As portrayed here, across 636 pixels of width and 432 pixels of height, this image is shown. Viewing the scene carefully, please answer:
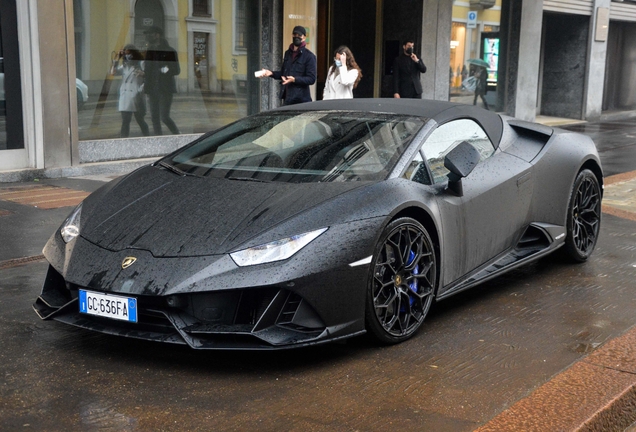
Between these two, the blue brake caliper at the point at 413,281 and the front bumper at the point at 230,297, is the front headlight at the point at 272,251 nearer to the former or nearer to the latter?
the front bumper at the point at 230,297

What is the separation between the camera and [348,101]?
5590 mm

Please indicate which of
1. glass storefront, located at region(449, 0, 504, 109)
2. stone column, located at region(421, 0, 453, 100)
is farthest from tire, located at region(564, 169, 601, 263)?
glass storefront, located at region(449, 0, 504, 109)

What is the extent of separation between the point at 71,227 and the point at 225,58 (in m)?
9.06

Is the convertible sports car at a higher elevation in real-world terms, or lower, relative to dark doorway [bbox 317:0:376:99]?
lower

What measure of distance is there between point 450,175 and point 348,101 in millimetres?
1059

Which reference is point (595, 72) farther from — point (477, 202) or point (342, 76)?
point (477, 202)

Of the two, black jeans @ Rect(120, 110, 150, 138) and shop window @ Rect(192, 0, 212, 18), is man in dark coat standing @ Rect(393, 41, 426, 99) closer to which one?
shop window @ Rect(192, 0, 212, 18)

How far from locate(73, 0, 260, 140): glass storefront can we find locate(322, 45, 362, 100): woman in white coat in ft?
8.65

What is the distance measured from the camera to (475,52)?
19453 mm

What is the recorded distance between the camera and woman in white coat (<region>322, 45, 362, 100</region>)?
34.9 feet

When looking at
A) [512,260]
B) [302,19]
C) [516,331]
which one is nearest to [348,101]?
[512,260]

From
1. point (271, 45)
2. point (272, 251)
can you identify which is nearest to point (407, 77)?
point (271, 45)

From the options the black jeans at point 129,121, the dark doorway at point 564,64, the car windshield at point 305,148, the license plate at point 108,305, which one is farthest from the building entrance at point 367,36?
the license plate at point 108,305

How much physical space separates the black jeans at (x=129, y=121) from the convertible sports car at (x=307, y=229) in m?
6.44
